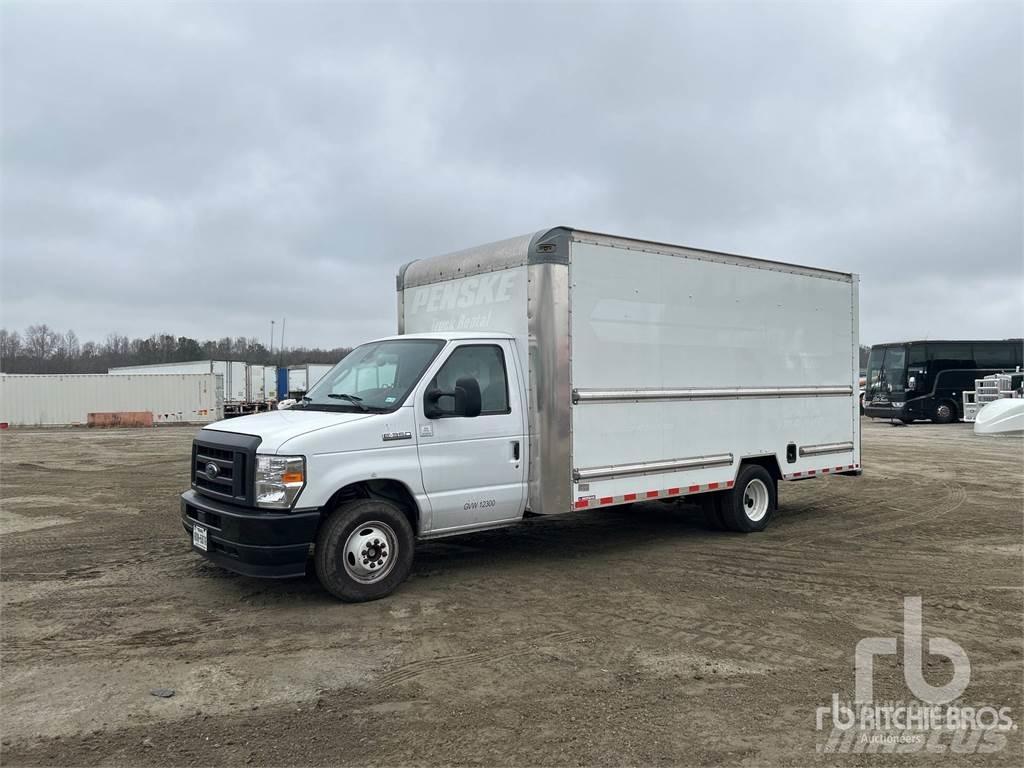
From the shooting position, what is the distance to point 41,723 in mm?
4164

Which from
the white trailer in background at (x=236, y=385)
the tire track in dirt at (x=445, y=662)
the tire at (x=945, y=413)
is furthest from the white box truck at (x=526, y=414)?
the white trailer in background at (x=236, y=385)

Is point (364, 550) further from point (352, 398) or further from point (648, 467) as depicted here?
point (648, 467)

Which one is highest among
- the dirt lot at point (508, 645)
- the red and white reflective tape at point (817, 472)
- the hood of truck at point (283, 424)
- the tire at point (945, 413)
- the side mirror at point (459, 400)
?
the side mirror at point (459, 400)

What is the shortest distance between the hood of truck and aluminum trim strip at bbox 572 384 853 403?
7.30 ft

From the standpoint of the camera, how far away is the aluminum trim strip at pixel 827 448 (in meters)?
9.63

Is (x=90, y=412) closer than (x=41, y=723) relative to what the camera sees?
No

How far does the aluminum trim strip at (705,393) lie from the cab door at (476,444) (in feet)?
2.31

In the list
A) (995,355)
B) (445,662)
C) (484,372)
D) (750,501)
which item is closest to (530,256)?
(484,372)

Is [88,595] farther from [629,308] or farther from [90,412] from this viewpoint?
[90,412]

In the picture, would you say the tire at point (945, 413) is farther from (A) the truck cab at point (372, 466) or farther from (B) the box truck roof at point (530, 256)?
(A) the truck cab at point (372, 466)

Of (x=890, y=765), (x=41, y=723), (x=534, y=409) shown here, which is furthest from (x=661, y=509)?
(x=41, y=723)

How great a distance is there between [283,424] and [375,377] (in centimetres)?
101

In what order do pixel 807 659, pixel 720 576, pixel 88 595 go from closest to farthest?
pixel 807 659
pixel 88 595
pixel 720 576

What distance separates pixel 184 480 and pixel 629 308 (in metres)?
10.7
